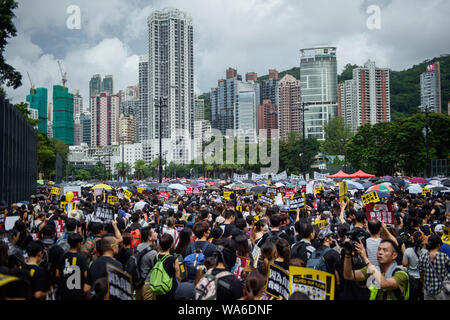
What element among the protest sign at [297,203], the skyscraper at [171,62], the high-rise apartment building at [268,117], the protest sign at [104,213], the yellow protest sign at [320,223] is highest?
the skyscraper at [171,62]

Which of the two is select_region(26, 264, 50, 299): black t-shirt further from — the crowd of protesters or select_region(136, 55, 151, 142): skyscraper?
select_region(136, 55, 151, 142): skyscraper

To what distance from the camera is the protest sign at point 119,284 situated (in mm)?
4492

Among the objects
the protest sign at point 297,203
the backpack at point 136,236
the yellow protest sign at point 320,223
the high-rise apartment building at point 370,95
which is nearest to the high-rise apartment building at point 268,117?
the high-rise apartment building at point 370,95

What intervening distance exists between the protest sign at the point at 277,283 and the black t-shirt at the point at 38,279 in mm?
2836

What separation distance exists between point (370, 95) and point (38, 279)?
153907mm

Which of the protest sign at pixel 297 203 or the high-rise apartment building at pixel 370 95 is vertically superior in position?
the high-rise apartment building at pixel 370 95

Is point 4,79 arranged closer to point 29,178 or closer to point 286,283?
point 29,178

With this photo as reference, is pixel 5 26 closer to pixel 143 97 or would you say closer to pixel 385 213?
pixel 385 213

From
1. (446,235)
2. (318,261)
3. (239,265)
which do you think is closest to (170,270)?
(239,265)

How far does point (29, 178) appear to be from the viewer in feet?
86.7

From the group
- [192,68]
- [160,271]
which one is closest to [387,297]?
[160,271]

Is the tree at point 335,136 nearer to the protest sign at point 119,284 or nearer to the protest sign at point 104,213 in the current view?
the protest sign at point 104,213

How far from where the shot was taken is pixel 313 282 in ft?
14.4

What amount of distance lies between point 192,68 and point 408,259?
→ 170 metres
